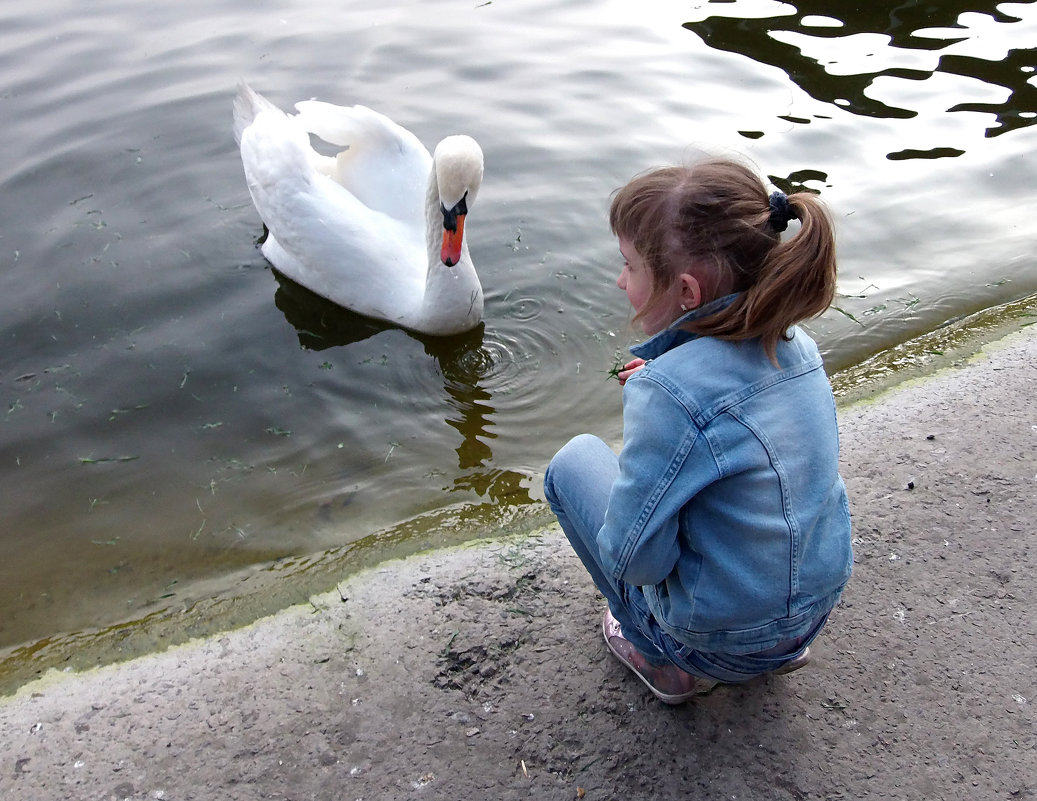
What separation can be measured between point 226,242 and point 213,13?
3930 mm

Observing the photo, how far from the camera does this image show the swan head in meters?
4.16

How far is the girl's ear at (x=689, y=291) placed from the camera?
187cm

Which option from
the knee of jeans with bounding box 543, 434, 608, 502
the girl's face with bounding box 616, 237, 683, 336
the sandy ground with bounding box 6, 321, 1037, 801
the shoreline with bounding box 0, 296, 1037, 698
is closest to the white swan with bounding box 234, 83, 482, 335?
the shoreline with bounding box 0, 296, 1037, 698

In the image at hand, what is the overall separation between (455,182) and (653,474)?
271 cm

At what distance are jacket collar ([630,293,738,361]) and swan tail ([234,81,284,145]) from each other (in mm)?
4217

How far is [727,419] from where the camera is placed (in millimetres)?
1790

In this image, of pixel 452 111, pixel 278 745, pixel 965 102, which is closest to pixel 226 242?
pixel 452 111

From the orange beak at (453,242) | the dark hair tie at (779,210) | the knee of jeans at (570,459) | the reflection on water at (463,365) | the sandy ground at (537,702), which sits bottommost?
the reflection on water at (463,365)

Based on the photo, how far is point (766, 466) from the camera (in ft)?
5.98

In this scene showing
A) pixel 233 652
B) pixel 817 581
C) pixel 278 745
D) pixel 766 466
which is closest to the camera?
pixel 766 466

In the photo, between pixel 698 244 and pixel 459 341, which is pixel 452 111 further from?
pixel 698 244

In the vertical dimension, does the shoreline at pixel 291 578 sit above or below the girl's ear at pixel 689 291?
below

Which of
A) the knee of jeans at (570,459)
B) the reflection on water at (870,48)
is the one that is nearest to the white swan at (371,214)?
the knee of jeans at (570,459)

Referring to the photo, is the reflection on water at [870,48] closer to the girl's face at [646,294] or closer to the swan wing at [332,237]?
the swan wing at [332,237]
